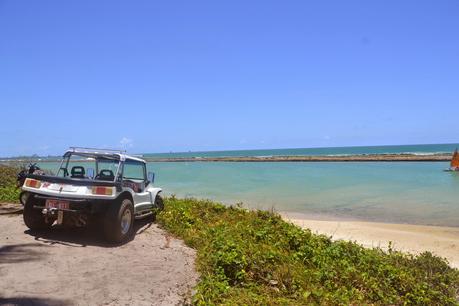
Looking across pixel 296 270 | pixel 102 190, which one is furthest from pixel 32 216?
pixel 296 270

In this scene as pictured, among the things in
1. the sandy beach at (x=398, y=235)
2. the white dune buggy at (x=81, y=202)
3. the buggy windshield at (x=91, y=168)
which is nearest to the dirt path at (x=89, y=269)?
the white dune buggy at (x=81, y=202)

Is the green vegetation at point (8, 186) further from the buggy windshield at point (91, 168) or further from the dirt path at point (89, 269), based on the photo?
the dirt path at point (89, 269)

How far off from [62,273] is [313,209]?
1540 centimetres

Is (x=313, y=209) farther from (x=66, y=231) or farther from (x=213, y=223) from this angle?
(x=66, y=231)

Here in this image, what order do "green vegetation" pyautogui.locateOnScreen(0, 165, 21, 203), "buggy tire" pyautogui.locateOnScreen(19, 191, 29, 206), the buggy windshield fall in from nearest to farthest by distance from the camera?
1. "buggy tire" pyautogui.locateOnScreen(19, 191, 29, 206)
2. the buggy windshield
3. "green vegetation" pyautogui.locateOnScreen(0, 165, 21, 203)

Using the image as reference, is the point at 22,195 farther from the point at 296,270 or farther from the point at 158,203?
the point at 296,270

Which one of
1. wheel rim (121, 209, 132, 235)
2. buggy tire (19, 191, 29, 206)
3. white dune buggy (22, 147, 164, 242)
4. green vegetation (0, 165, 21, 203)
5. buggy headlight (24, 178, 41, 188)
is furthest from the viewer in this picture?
green vegetation (0, 165, 21, 203)

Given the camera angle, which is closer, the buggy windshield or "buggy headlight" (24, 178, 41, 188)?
"buggy headlight" (24, 178, 41, 188)

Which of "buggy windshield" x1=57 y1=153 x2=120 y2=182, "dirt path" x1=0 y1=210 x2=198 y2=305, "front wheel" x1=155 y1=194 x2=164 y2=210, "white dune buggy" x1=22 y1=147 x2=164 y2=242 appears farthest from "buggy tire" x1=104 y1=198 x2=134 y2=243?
"front wheel" x1=155 y1=194 x2=164 y2=210

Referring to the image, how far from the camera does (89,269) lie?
6254mm

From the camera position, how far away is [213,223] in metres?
9.89

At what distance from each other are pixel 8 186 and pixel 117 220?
8355mm

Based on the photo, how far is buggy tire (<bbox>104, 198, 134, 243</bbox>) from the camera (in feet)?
24.7

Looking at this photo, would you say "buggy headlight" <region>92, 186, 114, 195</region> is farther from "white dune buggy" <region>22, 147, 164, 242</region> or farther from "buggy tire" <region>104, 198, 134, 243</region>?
"buggy tire" <region>104, 198, 134, 243</region>
